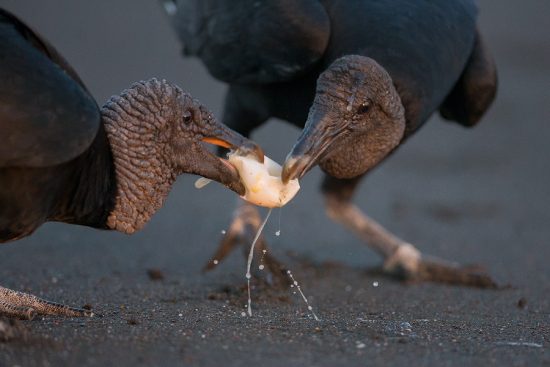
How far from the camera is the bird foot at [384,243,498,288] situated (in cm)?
573

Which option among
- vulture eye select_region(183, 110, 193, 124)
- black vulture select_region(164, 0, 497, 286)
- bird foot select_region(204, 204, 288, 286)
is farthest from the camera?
bird foot select_region(204, 204, 288, 286)

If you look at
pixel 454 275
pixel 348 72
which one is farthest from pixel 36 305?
pixel 454 275

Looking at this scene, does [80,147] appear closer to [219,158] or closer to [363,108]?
→ [219,158]

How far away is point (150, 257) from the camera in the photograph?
616 cm

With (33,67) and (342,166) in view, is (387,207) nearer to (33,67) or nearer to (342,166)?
(342,166)

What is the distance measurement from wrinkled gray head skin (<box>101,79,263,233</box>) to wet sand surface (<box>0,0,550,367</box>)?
1.75ft

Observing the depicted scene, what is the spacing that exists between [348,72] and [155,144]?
1.16 metres

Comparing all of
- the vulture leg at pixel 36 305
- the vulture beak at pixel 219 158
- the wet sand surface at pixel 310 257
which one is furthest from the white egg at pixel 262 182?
the vulture leg at pixel 36 305

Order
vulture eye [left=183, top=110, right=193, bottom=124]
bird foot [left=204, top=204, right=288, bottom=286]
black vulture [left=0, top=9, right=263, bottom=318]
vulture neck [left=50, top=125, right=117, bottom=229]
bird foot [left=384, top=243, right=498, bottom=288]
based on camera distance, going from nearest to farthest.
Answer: black vulture [left=0, top=9, right=263, bottom=318] < vulture neck [left=50, top=125, right=117, bottom=229] < vulture eye [left=183, top=110, right=193, bottom=124] < bird foot [left=204, top=204, right=288, bottom=286] < bird foot [left=384, top=243, right=498, bottom=288]

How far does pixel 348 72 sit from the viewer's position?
14.5 ft

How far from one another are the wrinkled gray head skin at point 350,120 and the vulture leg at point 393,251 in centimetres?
142

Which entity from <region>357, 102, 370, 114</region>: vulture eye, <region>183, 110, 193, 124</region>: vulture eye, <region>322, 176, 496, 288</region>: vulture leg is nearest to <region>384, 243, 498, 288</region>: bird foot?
<region>322, 176, 496, 288</region>: vulture leg

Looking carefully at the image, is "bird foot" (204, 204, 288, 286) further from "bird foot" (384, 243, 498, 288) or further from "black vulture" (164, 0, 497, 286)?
"bird foot" (384, 243, 498, 288)

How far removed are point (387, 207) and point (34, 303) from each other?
4898 millimetres
